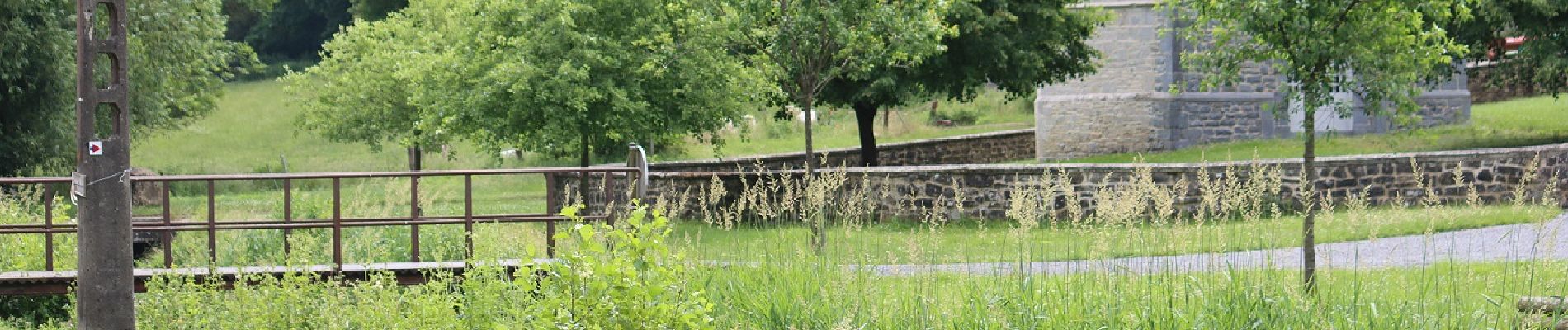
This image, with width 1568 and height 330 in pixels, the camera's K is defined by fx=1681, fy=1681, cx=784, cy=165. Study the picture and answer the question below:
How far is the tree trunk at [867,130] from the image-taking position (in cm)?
2777

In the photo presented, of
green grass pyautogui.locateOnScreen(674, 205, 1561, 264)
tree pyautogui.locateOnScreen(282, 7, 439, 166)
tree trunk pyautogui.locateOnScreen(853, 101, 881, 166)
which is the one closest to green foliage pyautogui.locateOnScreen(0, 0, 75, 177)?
tree pyautogui.locateOnScreen(282, 7, 439, 166)

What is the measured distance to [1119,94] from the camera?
32.2m

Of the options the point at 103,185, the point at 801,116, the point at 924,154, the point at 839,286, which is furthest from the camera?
the point at 801,116

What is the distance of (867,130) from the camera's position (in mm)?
28078

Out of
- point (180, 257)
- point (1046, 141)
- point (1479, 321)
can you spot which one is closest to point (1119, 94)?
point (1046, 141)

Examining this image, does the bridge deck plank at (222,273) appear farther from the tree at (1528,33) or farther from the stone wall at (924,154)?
the tree at (1528,33)

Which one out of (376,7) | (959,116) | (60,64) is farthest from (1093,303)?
(376,7)

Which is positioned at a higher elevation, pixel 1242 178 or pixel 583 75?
pixel 583 75

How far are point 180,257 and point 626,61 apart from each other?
715cm

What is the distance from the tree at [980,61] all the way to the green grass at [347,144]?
7.81 m

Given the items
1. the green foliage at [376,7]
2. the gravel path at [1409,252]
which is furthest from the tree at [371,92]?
the green foliage at [376,7]

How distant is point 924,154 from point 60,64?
1480 cm

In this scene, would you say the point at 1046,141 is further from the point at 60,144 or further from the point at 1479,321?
the point at 1479,321

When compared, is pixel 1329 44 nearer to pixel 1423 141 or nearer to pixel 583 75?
pixel 583 75
